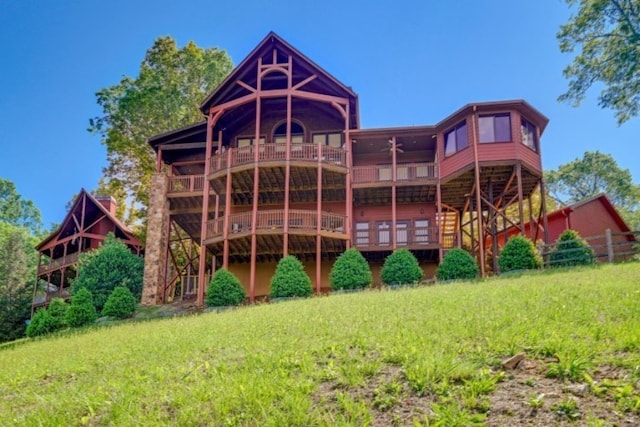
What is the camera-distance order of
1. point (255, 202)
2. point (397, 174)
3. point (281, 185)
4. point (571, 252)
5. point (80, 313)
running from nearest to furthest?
point (571, 252), point (80, 313), point (255, 202), point (397, 174), point (281, 185)

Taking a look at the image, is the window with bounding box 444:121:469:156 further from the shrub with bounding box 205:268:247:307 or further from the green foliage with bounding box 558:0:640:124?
the shrub with bounding box 205:268:247:307

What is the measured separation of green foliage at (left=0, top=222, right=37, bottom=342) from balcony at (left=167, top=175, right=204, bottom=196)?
14663 mm

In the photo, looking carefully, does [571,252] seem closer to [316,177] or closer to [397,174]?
[397,174]

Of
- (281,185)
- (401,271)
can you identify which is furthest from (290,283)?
(281,185)

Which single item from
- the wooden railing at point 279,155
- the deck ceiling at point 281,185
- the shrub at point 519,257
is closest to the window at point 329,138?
the wooden railing at point 279,155

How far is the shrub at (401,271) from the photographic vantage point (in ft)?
62.3

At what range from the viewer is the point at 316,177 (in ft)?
75.4

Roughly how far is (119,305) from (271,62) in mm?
12572

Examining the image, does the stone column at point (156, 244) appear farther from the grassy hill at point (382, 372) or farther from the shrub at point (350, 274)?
the grassy hill at point (382, 372)

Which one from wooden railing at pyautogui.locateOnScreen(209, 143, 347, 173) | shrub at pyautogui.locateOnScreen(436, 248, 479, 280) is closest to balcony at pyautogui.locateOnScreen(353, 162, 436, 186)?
wooden railing at pyautogui.locateOnScreen(209, 143, 347, 173)

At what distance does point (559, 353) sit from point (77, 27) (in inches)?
908

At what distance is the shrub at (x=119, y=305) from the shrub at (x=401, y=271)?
9.94m

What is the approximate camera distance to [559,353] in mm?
6355

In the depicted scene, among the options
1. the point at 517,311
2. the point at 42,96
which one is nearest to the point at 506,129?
the point at 517,311
